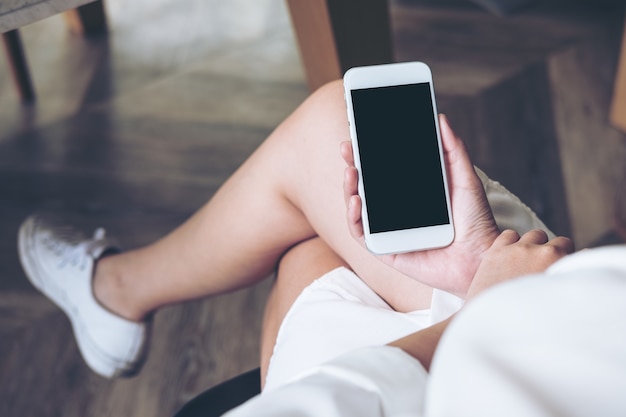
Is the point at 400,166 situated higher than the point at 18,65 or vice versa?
the point at 400,166

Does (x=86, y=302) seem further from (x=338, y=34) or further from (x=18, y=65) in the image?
(x=18, y=65)

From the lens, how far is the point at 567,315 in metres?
0.41

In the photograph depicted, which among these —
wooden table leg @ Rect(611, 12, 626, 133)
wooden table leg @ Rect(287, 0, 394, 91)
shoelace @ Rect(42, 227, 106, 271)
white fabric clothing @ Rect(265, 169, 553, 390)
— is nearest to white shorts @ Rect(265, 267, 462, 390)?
white fabric clothing @ Rect(265, 169, 553, 390)

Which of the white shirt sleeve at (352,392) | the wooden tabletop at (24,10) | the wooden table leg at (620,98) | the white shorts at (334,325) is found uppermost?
the wooden tabletop at (24,10)

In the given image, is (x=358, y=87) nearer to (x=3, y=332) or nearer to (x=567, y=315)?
(x=567, y=315)

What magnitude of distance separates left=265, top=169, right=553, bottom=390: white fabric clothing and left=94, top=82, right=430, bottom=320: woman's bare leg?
0.02 meters

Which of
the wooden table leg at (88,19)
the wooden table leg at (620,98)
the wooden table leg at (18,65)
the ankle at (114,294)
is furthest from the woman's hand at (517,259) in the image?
the wooden table leg at (88,19)

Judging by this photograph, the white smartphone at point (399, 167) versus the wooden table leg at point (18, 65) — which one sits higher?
the white smartphone at point (399, 167)

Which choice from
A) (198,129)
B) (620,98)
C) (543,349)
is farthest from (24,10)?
(620,98)

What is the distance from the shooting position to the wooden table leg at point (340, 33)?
1.26 metres

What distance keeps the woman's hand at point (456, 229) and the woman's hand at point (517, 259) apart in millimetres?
61

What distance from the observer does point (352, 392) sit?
0.47 m

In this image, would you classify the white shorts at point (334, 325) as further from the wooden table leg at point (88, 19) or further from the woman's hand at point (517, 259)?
the wooden table leg at point (88, 19)

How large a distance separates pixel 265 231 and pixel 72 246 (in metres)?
0.45
